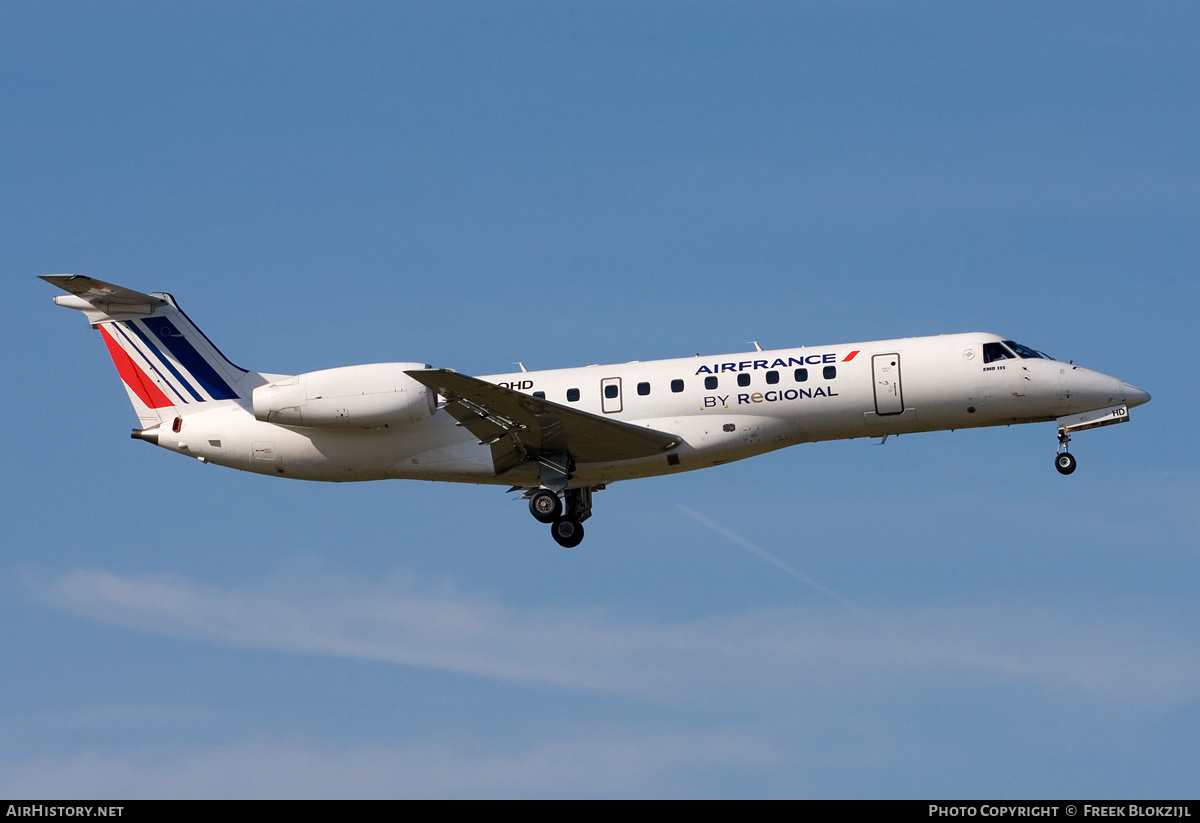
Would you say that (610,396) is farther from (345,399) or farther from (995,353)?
(995,353)

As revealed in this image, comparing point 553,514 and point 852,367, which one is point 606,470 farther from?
point 852,367

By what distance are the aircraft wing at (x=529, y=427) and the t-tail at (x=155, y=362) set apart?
18.0 ft

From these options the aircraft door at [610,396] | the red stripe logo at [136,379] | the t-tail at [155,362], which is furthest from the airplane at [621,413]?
the red stripe logo at [136,379]

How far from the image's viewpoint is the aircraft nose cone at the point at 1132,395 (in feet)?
92.7

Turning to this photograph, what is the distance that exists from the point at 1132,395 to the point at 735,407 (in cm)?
784

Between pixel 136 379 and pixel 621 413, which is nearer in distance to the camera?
pixel 621 413

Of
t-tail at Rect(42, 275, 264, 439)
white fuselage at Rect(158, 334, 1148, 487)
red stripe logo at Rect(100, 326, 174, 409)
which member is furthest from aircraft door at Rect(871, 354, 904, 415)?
red stripe logo at Rect(100, 326, 174, 409)

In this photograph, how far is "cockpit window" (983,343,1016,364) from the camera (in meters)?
28.1

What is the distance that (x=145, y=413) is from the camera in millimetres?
29734

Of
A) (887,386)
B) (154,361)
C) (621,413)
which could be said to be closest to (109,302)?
(154,361)

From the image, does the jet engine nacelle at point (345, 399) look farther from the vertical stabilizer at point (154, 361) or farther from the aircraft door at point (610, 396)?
the aircraft door at point (610, 396)

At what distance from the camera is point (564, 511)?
29344 millimetres

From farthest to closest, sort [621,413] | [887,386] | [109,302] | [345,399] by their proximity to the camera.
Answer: [109,302] → [621,413] → [887,386] → [345,399]
